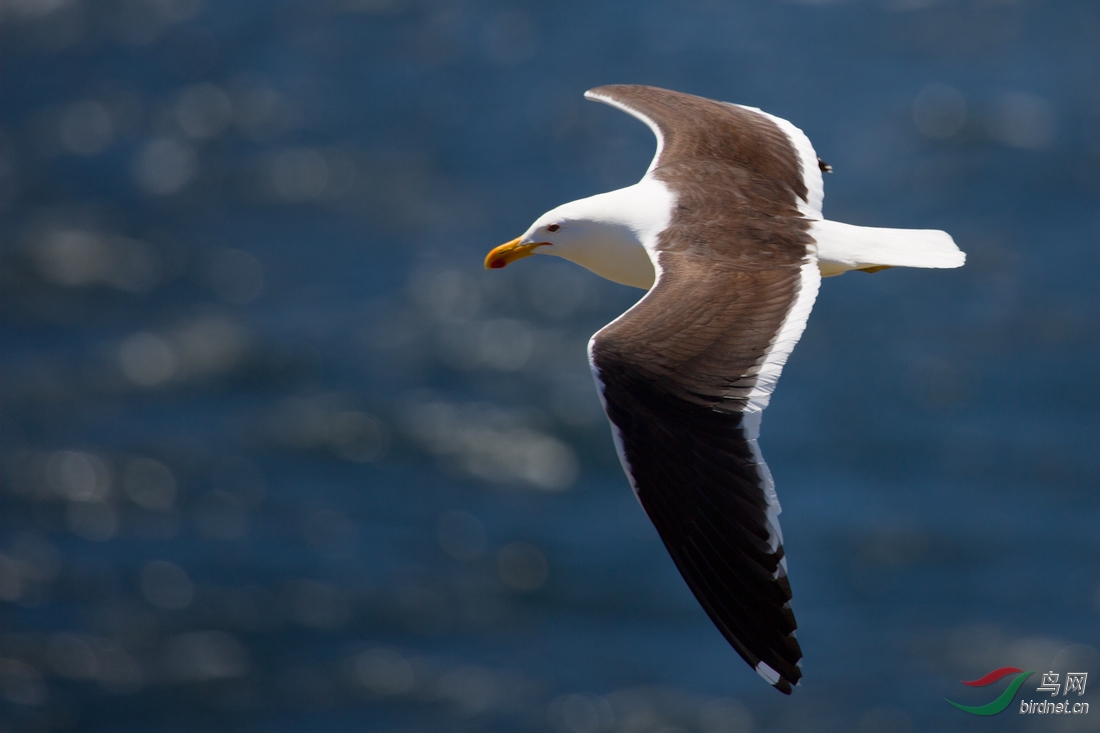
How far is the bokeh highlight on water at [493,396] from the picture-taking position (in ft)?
101

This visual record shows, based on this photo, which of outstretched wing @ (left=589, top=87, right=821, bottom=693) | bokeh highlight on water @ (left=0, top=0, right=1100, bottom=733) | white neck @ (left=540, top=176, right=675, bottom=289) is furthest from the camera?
bokeh highlight on water @ (left=0, top=0, right=1100, bottom=733)

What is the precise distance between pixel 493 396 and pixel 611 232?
23763 millimetres

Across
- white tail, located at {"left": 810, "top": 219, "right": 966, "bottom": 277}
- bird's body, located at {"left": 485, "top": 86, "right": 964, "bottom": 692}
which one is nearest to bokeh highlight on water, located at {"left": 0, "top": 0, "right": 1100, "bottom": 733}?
bird's body, located at {"left": 485, "top": 86, "right": 964, "bottom": 692}

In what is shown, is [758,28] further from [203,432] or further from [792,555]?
[203,432]

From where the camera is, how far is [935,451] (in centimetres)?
3284

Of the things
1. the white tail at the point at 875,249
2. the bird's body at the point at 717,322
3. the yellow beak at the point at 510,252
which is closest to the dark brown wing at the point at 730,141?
the bird's body at the point at 717,322

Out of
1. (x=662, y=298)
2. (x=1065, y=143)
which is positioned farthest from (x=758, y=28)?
(x=662, y=298)

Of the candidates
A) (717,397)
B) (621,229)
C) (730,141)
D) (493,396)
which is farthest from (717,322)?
(493,396)

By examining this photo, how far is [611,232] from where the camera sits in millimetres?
8719

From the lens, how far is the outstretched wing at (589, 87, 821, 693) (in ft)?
21.7

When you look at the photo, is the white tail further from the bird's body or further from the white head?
the white head

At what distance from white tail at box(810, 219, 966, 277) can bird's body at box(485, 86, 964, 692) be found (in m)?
0.01

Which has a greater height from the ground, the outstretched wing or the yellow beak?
the yellow beak

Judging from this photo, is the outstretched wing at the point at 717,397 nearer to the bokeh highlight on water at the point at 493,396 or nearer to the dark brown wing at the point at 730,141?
the dark brown wing at the point at 730,141
